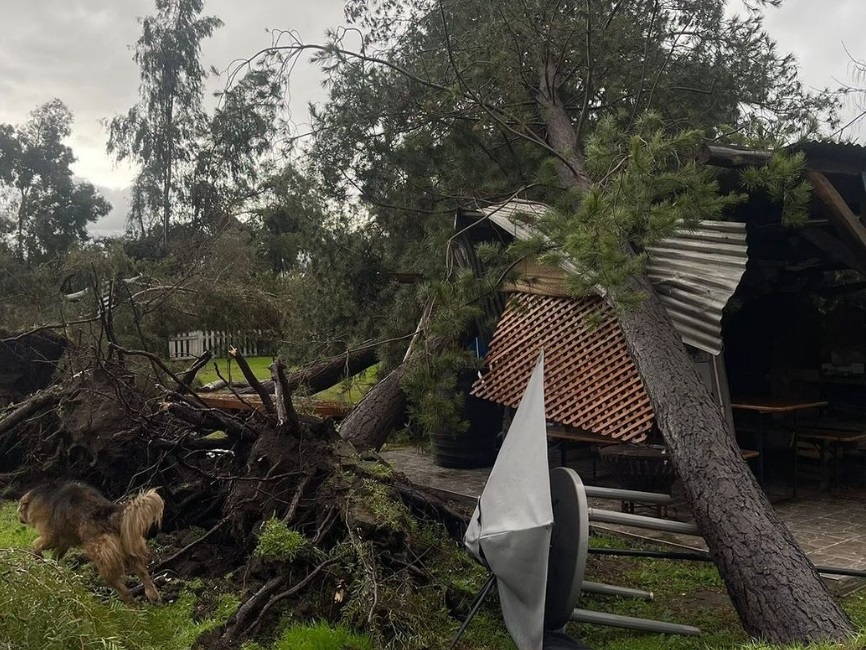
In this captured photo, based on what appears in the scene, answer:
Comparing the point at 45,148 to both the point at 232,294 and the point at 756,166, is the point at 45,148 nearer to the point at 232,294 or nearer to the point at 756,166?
the point at 232,294

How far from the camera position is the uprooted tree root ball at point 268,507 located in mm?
4207

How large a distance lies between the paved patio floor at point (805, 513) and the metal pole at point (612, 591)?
4.03 ft

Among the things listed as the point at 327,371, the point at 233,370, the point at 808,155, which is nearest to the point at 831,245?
the point at 808,155

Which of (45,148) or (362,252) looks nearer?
(362,252)

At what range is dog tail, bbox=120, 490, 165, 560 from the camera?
439 centimetres

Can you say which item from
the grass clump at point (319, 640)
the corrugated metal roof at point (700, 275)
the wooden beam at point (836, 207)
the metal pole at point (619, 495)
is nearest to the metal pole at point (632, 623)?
the metal pole at point (619, 495)

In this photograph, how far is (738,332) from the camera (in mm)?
10359

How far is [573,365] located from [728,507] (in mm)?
2706

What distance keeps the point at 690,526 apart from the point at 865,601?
48.7 inches

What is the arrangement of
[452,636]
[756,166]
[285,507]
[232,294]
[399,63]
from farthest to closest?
[232,294] → [399,63] → [756,166] → [285,507] → [452,636]

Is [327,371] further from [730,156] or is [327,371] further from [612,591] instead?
[730,156]

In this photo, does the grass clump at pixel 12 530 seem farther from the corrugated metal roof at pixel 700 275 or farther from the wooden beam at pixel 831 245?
the wooden beam at pixel 831 245

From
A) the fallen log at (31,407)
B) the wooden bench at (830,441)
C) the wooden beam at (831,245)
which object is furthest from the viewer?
the wooden beam at (831,245)

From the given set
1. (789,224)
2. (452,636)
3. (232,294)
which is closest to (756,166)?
(789,224)
